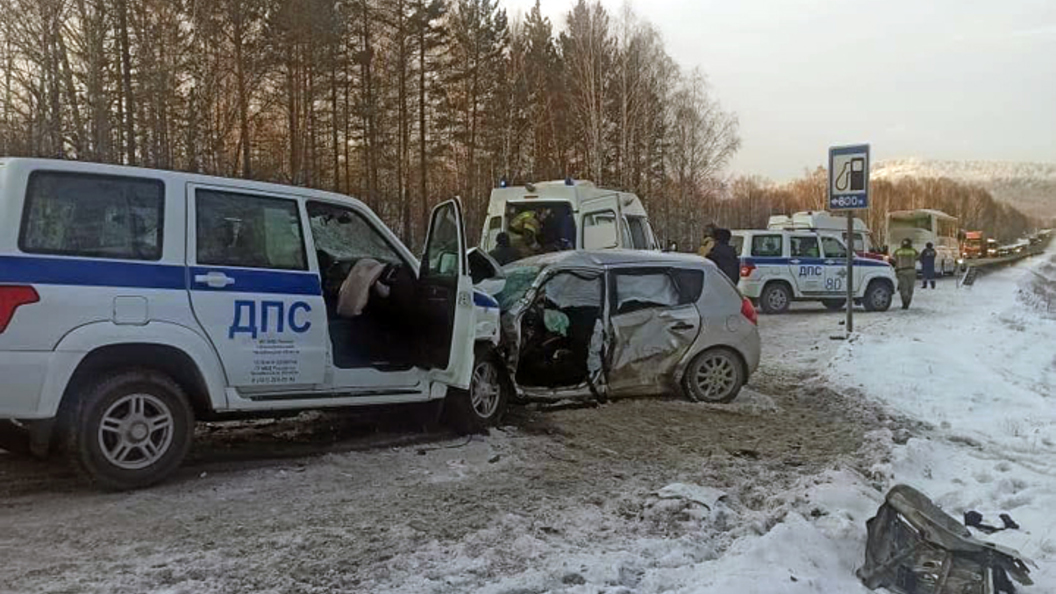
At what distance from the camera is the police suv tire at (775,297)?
65.7 ft

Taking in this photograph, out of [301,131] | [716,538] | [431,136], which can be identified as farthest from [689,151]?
[716,538]

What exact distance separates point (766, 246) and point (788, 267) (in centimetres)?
71

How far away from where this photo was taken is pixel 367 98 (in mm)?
37562

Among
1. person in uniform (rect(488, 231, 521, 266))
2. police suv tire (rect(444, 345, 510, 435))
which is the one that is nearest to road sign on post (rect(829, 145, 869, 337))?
person in uniform (rect(488, 231, 521, 266))

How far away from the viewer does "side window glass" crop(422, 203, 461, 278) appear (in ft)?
21.1

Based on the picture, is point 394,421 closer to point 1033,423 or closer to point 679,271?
point 679,271

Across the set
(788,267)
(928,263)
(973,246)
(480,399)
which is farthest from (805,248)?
(973,246)

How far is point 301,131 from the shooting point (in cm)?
3506

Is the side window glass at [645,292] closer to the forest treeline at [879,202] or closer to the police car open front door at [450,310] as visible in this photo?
the police car open front door at [450,310]

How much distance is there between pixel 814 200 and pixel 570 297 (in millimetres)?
102367

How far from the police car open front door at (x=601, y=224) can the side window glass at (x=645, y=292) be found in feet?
20.1

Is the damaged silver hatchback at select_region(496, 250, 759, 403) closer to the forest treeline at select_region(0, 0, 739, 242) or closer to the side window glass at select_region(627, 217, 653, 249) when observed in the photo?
the side window glass at select_region(627, 217, 653, 249)

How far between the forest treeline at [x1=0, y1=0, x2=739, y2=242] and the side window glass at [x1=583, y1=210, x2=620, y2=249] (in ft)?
53.9

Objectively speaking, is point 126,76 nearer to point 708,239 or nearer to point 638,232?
point 638,232
